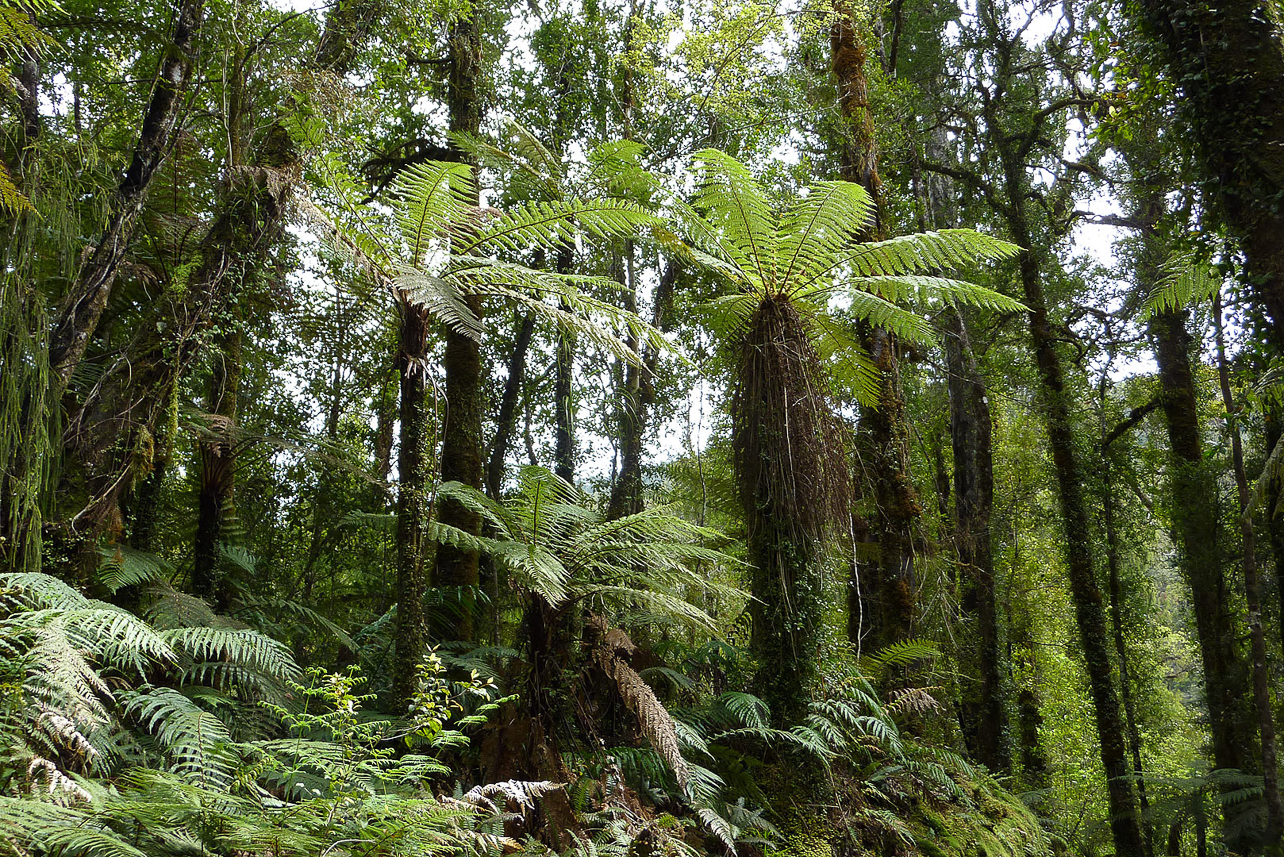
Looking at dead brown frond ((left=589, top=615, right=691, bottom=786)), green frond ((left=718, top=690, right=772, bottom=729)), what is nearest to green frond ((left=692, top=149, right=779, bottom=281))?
dead brown frond ((left=589, top=615, right=691, bottom=786))

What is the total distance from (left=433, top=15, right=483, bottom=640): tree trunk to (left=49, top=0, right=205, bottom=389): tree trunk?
1977 millimetres

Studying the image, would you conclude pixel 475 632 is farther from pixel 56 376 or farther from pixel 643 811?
pixel 56 376

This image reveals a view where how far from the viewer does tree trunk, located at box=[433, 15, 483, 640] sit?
5082 millimetres

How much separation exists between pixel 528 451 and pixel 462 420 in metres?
2.92

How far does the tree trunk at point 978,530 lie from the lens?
7.72m

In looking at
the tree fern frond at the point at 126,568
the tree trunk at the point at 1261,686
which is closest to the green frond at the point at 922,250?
the tree trunk at the point at 1261,686

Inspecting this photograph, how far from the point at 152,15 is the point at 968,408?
10420 millimetres

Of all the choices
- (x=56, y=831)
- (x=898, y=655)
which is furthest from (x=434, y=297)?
(x=898, y=655)

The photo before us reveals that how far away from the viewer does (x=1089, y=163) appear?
32.7 ft

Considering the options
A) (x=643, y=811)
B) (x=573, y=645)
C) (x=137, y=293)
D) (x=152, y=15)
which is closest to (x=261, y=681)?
(x=573, y=645)

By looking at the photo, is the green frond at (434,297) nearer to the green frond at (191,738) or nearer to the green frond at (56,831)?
the green frond at (191,738)

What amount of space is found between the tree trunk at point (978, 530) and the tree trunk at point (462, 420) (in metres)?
5.31

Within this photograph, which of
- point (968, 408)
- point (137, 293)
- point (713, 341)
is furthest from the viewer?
point (968, 408)

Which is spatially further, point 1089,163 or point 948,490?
point 948,490
